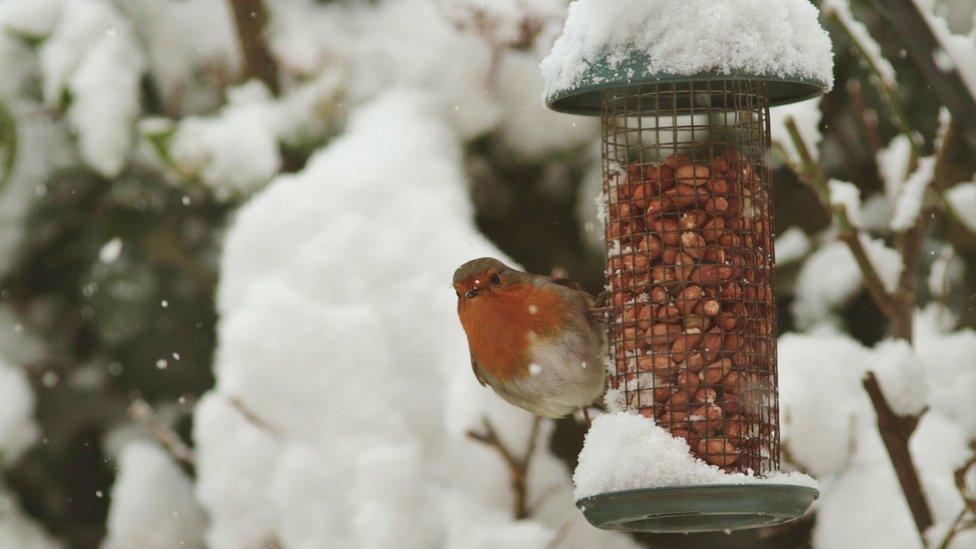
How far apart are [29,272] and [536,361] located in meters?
2.40

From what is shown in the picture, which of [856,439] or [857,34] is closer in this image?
[857,34]

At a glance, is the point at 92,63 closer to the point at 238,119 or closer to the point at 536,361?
the point at 238,119

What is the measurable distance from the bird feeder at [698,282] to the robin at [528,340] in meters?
0.18

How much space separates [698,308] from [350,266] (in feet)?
4.58

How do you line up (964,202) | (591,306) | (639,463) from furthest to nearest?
(964,202)
(591,306)
(639,463)

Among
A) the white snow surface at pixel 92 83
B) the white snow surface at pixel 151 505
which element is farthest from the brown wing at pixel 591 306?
the white snow surface at pixel 151 505

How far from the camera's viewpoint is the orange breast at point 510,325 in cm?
313

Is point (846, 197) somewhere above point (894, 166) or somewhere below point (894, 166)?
above

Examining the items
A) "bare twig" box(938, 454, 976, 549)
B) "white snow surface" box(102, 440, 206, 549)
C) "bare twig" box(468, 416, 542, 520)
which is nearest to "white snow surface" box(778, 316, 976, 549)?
"bare twig" box(938, 454, 976, 549)

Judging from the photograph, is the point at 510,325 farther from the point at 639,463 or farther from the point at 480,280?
the point at 639,463

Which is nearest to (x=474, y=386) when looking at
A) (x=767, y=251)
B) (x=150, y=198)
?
(x=767, y=251)

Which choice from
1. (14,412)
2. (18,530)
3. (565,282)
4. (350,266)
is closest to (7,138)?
(14,412)

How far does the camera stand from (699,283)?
110 inches

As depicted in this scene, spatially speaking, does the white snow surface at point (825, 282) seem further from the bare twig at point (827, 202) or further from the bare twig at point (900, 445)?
the bare twig at point (900, 445)
